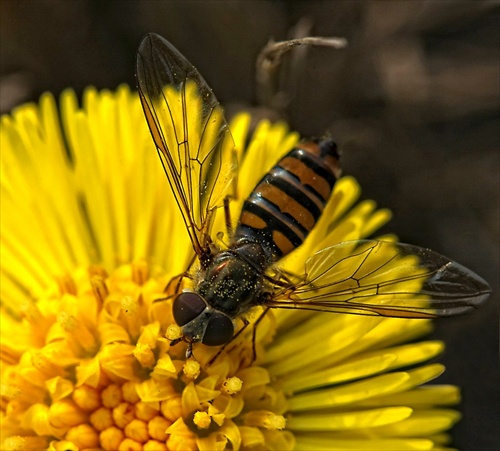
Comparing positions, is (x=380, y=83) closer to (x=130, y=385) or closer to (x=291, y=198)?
(x=291, y=198)

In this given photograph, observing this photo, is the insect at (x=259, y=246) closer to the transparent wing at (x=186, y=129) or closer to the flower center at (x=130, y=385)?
the transparent wing at (x=186, y=129)

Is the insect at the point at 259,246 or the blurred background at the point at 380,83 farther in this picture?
the blurred background at the point at 380,83

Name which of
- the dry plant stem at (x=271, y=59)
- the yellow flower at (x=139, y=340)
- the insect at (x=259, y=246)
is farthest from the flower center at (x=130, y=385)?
the dry plant stem at (x=271, y=59)

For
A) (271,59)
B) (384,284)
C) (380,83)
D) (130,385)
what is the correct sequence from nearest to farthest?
1. (384,284)
2. (130,385)
3. (271,59)
4. (380,83)

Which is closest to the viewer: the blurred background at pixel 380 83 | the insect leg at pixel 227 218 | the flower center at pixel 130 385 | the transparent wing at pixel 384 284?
the transparent wing at pixel 384 284

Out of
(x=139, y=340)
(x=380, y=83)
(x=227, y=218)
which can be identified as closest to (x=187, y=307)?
(x=139, y=340)

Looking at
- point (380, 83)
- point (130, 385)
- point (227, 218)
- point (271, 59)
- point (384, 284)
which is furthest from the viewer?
point (380, 83)

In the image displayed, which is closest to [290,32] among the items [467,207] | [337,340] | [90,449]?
[467,207]
